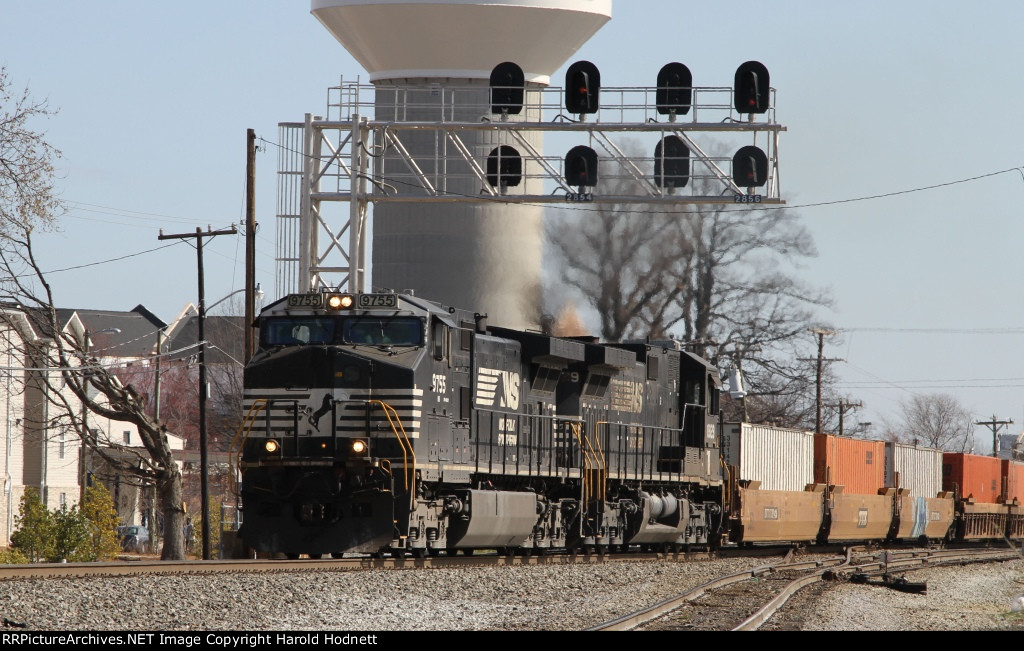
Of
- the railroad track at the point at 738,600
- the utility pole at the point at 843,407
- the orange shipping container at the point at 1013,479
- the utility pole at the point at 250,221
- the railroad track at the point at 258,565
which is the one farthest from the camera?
the utility pole at the point at 843,407

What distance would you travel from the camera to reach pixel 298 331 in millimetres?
20016

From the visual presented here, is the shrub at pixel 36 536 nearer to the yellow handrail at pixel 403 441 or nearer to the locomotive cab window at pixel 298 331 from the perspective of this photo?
the locomotive cab window at pixel 298 331

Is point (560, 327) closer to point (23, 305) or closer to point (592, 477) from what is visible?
point (23, 305)

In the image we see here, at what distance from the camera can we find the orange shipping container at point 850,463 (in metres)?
36.0

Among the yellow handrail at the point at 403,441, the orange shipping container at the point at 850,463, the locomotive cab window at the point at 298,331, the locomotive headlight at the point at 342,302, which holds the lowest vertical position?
the orange shipping container at the point at 850,463

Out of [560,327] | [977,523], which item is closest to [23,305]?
[560,327]

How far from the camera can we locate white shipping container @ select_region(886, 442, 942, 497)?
133ft

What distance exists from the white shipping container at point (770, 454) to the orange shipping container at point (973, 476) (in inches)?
407

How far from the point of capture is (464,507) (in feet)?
68.3

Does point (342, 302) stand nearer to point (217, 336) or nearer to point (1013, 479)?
point (1013, 479)

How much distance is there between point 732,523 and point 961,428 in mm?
111261

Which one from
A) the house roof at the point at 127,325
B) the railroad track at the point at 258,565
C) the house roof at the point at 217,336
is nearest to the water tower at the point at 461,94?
the railroad track at the point at 258,565

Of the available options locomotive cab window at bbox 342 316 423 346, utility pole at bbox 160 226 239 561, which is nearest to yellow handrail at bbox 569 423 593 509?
locomotive cab window at bbox 342 316 423 346

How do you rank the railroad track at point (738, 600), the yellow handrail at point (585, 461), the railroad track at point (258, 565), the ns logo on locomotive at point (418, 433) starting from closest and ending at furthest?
the railroad track at point (738, 600) < the railroad track at point (258, 565) < the ns logo on locomotive at point (418, 433) < the yellow handrail at point (585, 461)
